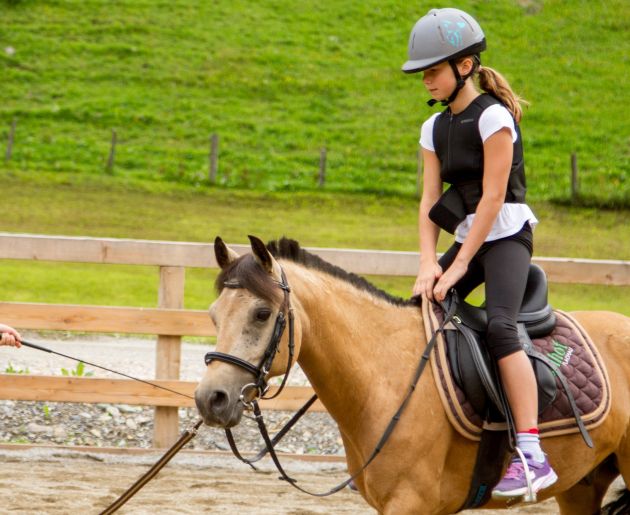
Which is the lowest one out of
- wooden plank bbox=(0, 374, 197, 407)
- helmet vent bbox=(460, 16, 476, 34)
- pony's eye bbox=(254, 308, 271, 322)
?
wooden plank bbox=(0, 374, 197, 407)

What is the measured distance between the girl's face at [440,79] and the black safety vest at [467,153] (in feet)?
0.36

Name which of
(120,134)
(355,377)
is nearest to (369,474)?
(355,377)

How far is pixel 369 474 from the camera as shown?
3.55 meters

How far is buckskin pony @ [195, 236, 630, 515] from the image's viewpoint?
10.8 ft

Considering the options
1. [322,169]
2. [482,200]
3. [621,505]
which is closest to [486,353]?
[482,200]

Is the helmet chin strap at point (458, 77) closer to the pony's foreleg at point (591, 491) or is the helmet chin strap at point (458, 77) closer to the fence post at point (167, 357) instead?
the pony's foreleg at point (591, 491)

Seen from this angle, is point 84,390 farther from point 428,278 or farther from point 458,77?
point 458,77

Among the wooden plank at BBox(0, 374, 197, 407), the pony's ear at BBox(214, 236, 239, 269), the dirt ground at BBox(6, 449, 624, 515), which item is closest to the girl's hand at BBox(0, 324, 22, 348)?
the pony's ear at BBox(214, 236, 239, 269)

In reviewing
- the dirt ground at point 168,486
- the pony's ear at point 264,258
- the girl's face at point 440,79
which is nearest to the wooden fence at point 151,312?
the dirt ground at point 168,486

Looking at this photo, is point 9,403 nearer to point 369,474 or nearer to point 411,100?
point 369,474

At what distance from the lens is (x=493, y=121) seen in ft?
12.0

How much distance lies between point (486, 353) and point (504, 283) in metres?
0.29

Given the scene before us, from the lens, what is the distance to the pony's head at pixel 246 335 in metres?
3.13

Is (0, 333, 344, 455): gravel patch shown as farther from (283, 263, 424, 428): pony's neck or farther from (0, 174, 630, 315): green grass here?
(0, 174, 630, 315): green grass
